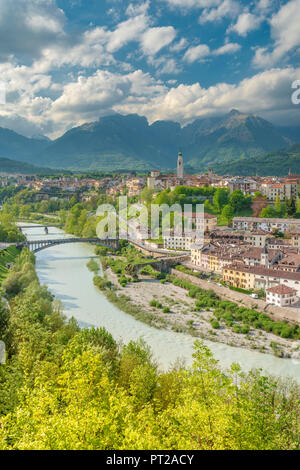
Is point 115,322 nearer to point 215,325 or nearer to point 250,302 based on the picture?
point 215,325

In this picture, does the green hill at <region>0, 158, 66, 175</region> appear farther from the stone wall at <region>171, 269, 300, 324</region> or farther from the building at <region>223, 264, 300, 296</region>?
the building at <region>223, 264, 300, 296</region>

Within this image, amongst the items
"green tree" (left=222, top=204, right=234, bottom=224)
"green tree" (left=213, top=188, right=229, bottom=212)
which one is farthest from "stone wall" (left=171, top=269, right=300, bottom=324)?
"green tree" (left=213, top=188, right=229, bottom=212)

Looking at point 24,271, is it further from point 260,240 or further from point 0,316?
point 260,240

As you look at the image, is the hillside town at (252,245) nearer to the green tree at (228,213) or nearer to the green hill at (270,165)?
the green tree at (228,213)

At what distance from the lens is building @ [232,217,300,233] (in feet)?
88.9

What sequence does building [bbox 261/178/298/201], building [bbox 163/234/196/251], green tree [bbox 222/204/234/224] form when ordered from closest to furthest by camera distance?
building [bbox 163/234/196/251] → green tree [bbox 222/204/234/224] → building [bbox 261/178/298/201]

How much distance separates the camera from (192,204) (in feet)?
122

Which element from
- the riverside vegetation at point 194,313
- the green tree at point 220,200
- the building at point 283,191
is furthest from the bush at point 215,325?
the building at point 283,191

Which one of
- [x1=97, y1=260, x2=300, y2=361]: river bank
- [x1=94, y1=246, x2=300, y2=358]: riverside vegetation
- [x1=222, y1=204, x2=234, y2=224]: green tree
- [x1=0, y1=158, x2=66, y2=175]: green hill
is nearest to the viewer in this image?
[x1=97, y1=260, x2=300, y2=361]: river bank

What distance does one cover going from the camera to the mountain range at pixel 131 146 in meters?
147

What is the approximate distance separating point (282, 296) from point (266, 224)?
→ 586 inches

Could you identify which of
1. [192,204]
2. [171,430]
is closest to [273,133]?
[192,204]

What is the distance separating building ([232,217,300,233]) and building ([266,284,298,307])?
475 inches

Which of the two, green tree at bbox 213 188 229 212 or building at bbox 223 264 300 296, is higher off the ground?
green tree at bbox 213 188 229 212
